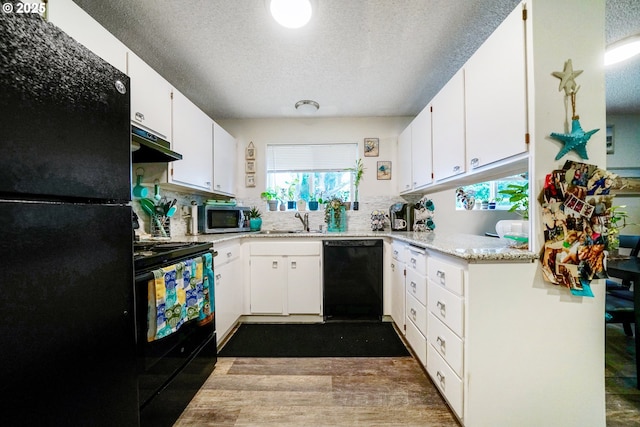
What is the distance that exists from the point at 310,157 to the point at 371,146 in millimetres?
818

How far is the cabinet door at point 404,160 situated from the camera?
274 cm

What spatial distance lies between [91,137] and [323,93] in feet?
7.21

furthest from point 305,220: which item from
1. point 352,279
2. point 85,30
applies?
point 85,30

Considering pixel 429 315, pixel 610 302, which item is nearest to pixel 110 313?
pixel 429 315

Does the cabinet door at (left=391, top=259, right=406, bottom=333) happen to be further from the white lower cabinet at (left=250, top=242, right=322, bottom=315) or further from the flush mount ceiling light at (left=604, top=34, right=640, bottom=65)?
the flush mount ceiling light at (left=604, top=34, right=640, bottom=65)

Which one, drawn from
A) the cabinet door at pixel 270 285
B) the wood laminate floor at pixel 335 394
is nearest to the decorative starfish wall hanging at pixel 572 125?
the wood laminate floor at pixel 335 394

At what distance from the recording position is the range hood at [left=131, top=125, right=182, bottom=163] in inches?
56.6

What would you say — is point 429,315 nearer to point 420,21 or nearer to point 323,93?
point 420,21

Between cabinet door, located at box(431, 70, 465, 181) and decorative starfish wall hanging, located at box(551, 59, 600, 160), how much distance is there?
1.73 feet

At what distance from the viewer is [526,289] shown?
1.19 metres

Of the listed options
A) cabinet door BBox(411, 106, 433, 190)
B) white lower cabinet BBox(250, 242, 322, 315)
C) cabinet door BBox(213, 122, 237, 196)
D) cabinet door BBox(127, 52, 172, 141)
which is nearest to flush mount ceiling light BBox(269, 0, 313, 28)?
cabinet door BBox(127, 52, 172, 141)

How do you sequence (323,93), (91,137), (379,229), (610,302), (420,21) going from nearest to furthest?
1. (91,137)
2. (420,21)
3. (610,302)
4. (323,93)
5. (379,229)

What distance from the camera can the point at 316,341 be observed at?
2199mm

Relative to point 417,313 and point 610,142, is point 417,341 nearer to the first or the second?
point 417,313
